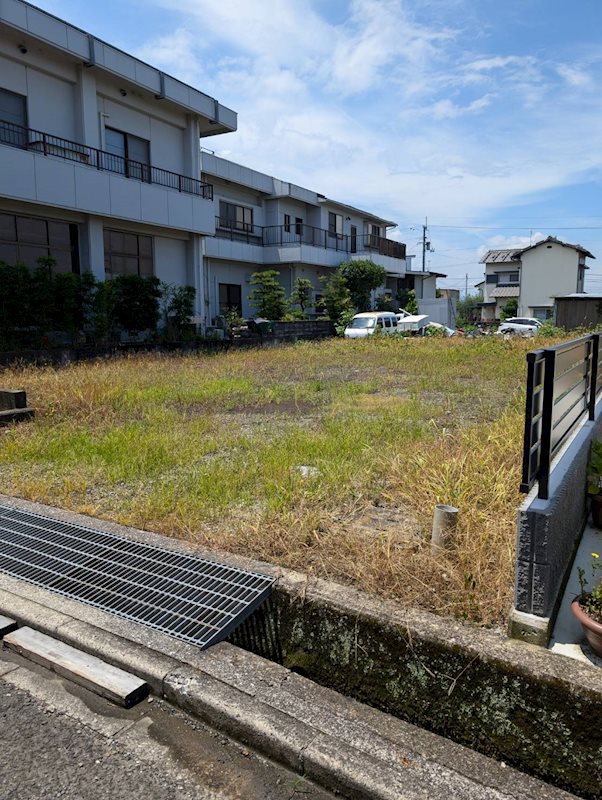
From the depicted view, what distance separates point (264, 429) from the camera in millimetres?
6066

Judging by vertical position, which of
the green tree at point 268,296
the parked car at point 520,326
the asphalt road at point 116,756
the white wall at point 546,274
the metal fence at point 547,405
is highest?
the white wall at point 546,274

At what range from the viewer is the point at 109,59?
46.8ft

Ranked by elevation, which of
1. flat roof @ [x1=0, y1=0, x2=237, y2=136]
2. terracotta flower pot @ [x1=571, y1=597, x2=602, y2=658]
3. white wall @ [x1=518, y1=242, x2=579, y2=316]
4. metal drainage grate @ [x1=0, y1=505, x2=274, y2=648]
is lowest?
metal drainage grate @ [x1=0, y1=505, x2=274, y2=648]

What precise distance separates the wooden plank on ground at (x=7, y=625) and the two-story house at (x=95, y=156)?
38.6 ft

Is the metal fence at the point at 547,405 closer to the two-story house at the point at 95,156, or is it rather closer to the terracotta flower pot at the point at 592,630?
the terracotta flower pot at the point at 592,630

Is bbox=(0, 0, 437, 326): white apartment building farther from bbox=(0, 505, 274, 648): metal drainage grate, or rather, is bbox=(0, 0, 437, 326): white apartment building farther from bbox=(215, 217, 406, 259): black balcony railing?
bbox=(0, 505, 274, 648): metal drainage grate

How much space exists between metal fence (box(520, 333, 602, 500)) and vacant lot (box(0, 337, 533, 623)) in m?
0.59

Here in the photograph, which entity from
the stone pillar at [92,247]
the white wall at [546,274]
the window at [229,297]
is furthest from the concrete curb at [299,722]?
the white wall at [546,274]

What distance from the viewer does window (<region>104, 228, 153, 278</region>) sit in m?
15.7

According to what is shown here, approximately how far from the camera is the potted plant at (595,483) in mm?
3584

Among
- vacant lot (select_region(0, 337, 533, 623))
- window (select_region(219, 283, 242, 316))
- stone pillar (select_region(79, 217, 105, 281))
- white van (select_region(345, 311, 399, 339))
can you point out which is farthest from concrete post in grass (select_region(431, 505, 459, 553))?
window (select_region(219, 283, 242, 316))

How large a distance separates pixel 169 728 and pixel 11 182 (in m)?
12.8

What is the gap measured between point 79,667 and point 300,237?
1048 inches

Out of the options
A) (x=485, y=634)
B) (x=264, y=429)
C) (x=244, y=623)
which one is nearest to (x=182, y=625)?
(x=244, y=623)
